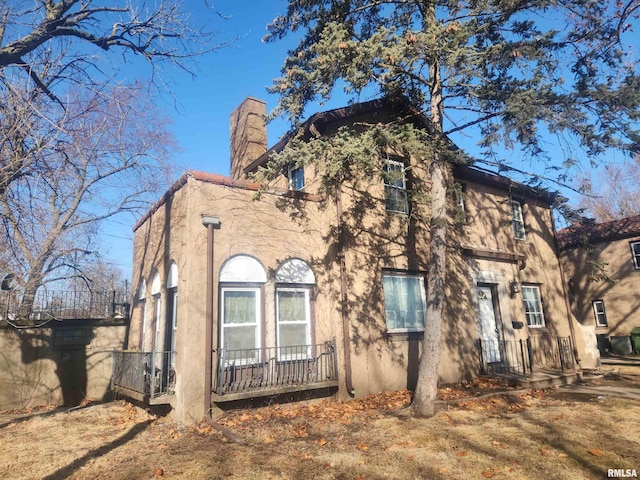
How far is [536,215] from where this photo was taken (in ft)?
50.9

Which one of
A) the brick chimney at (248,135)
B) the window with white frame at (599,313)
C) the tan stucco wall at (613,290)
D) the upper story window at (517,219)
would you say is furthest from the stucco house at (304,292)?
the window with white frame at (599,313)

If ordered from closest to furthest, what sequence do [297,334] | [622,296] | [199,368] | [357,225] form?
[199,368]
[297,334]
[357,225]
[622,296]

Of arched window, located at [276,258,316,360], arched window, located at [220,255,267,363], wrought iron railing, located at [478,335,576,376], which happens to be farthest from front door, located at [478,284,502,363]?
arched window, located at [220,255,267,363]

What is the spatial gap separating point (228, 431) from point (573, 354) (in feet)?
38.3

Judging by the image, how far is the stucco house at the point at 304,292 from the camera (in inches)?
313

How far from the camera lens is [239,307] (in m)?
8.52

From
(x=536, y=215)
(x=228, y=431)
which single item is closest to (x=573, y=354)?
(x=536, y=215)

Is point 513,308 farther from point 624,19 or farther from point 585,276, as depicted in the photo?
point 585,276

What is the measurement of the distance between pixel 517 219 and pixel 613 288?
9286 mm

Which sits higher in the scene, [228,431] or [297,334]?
[297,334]

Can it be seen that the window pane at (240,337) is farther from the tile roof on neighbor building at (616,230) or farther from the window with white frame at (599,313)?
the window with white frame at (599,313)

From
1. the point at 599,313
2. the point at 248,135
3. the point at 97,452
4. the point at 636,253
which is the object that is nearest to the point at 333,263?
the point at 97,452

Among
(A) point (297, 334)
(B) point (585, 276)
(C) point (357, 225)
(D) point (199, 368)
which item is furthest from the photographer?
(B) point (585, 276)

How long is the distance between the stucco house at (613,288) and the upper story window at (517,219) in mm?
5268
